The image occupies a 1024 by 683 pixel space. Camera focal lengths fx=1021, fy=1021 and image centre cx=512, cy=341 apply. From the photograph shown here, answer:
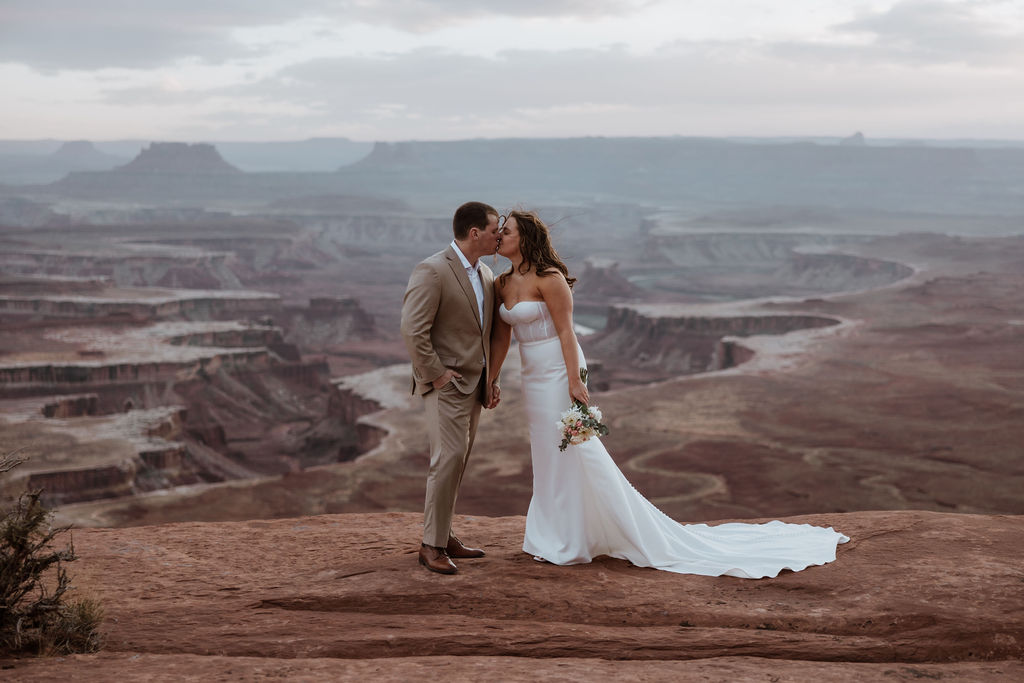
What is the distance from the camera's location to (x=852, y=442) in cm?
3055

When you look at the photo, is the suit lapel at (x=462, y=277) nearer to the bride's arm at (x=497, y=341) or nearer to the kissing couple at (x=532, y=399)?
the kissing couple at (x=532, y=399)

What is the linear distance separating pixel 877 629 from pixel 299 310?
3234 inches

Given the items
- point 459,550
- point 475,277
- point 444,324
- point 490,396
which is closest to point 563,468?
point 490,396

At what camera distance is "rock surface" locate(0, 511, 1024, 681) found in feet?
17.7

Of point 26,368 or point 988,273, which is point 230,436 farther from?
point 988,273

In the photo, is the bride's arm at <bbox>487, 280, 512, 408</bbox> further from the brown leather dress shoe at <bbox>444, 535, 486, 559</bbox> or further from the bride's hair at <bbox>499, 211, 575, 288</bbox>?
the brown leather dress shoe at <bbox>444, 535, 486, 559</bbox>

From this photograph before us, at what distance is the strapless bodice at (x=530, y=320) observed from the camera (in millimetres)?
6949

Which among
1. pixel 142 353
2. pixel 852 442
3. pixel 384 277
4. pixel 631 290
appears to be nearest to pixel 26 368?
pixel 142 353

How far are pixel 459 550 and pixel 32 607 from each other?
2763 mm

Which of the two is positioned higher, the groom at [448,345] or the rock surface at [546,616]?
the groom at [448,345]

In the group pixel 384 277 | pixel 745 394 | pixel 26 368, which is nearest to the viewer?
pixel 745 394

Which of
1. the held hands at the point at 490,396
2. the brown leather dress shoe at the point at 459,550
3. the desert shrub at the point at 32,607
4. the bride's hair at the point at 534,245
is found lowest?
the brown leather dress shoe at the point at 459,550

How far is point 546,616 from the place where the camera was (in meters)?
6.27

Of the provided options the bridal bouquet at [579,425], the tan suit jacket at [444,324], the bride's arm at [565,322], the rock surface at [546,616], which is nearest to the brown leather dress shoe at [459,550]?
the rock surface at [546,616]
